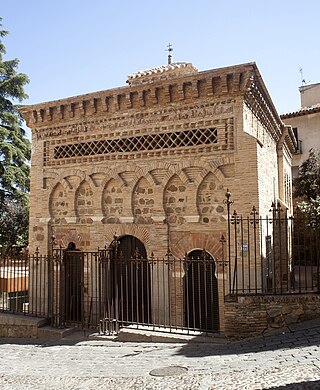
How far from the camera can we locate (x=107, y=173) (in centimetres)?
1095

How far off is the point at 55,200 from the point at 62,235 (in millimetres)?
1065

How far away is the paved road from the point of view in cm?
520

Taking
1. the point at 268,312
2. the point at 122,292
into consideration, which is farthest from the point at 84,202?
the point at 268,312

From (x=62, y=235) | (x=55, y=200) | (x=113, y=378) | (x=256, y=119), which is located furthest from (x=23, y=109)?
(x=113, y=378)

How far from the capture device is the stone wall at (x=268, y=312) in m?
7.57

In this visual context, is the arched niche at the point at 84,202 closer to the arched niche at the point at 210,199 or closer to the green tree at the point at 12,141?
the arched niche at the point at 210,199

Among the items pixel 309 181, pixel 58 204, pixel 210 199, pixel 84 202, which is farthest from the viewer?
pixel 309 181

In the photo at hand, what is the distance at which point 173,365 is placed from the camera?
249 inches

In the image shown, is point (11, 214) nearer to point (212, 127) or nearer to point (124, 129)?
point (124, 129)

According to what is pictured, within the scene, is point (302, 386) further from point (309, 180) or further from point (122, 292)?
point (309, 180)

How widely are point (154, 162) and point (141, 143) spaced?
0.66 meters

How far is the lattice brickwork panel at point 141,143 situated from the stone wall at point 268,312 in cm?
393

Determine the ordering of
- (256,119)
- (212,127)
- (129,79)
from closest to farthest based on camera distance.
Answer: (212,127) < (256,119) < (129,79)

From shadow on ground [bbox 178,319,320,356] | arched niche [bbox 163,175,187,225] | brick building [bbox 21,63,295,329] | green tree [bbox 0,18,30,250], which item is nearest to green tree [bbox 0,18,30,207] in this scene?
green tree [bbox 0,18,30,250]
